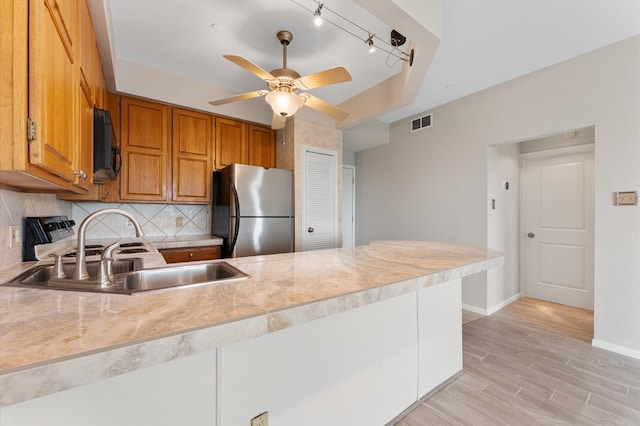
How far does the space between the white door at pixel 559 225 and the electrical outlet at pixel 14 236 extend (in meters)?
5.17

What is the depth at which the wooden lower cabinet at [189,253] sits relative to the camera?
106 inches

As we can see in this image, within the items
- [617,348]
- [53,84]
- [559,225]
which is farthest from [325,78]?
[559,225]

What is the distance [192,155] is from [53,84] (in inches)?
86.7

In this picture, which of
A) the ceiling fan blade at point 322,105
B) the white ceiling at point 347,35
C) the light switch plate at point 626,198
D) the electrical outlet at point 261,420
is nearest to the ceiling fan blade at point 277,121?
the ceiling fan blade at point 322,105

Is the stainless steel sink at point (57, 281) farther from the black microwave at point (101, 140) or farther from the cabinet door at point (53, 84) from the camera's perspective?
the black microwave at point (101, 140)

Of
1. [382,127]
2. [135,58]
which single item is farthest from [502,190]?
[135,58]

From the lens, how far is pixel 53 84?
0.95m

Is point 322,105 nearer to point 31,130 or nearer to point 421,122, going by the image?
point 31,130

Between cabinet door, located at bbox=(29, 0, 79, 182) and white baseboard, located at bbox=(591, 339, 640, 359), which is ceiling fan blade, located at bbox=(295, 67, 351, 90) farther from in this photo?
white baseboard, located at bbox=(591, 339, 640, 359)

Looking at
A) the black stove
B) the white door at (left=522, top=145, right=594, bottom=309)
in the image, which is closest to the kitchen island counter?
the black stove

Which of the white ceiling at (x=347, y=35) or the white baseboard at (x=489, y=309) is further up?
the white ceiling at (x=347, y=35)

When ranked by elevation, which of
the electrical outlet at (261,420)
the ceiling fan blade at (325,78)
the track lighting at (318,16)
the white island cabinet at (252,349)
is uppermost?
the track lighting at (318,16)

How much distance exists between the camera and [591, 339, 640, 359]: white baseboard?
7.48 feet

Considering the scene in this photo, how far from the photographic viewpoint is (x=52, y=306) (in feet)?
2.60
